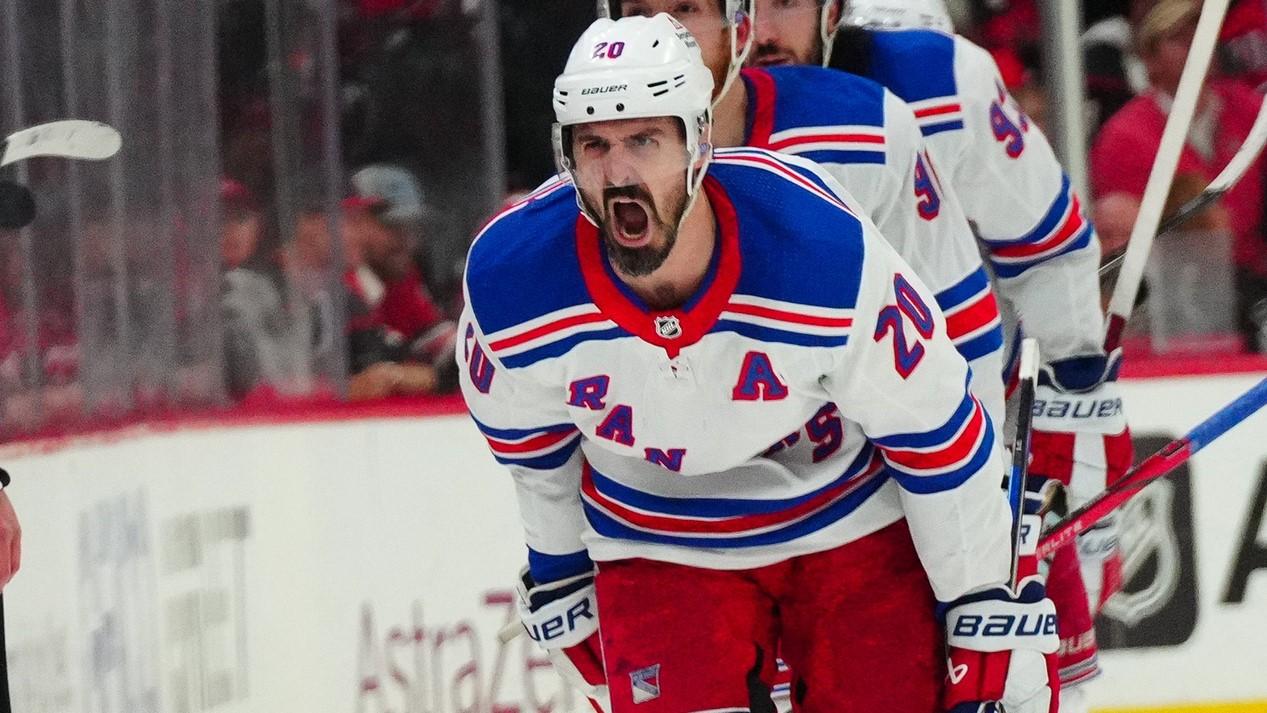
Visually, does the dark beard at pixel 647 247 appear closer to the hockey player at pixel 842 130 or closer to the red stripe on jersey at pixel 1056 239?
the hockey player at pixel 842 130

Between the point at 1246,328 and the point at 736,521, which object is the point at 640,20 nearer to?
the point at 736,521

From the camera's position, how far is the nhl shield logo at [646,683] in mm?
2434

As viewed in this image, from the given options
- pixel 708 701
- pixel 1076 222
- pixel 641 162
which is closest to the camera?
pixel 641 162

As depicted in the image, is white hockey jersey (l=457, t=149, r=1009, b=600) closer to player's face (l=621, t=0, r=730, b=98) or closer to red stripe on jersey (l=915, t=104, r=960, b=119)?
player's face (l=621, t=0, r=730, b=98)

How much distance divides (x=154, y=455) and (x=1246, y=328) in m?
2.24

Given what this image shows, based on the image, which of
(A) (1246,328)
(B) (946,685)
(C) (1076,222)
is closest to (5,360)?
(B) (946,685)

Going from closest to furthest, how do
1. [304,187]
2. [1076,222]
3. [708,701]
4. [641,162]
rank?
[641,162], [708,701], [1076,222], [304,187]

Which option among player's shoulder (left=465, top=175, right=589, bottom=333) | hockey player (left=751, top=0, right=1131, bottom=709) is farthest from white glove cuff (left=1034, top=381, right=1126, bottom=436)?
player's shoulder (left=465, top=175, right=589, bottom=333)

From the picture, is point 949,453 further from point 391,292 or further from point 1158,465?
point 391,292

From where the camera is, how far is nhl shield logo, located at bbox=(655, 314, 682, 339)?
2225 mm

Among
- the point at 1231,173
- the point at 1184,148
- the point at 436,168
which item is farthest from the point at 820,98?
the point at 1184,148

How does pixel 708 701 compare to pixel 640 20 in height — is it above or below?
below


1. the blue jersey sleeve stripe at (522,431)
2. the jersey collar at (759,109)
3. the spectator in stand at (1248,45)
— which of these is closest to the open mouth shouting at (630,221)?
the blue jersey sleeve stripe at (522,431)

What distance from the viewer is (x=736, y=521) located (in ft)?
8.07
